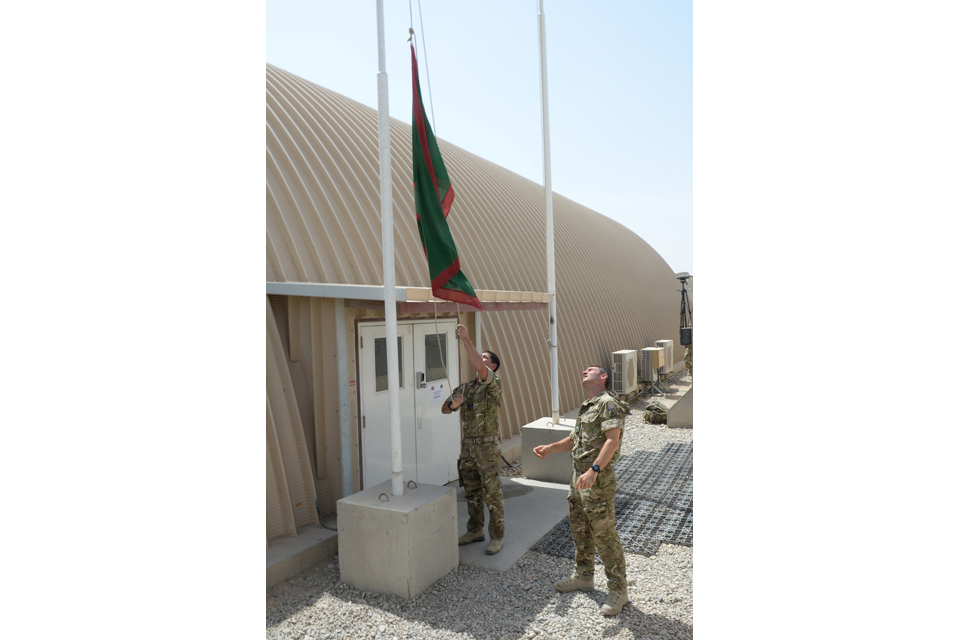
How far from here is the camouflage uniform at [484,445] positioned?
637 cm

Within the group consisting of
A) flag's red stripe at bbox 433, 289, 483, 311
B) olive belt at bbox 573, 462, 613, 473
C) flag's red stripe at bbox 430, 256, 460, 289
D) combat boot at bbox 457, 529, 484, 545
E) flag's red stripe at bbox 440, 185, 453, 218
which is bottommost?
combat boot at bbox 457, 529, 484, 545

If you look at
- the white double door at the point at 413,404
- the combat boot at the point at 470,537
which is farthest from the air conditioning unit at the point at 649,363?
the combat boot at the point at 470,537

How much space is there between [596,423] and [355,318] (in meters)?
3.60

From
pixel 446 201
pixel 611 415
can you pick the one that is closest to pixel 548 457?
pixel 611 415

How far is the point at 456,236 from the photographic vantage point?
12039 mm

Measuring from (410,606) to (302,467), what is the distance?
2.27m

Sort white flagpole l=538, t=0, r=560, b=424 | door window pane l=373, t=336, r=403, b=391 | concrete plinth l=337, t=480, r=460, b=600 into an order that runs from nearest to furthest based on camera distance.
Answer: concrete plinth l=337, t=480, r=460, b=600
door window pane l=373, t=336, r=403, b=391
white flagpole l=538, t=0, r=560, b=424

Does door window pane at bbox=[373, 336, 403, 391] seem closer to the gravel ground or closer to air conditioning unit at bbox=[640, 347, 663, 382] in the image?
the gravel ground

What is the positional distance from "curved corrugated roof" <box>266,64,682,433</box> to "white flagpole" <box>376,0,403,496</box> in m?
2.08

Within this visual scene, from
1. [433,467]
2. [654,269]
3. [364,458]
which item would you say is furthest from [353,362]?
[654,269]

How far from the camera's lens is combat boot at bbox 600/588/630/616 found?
5046 mm

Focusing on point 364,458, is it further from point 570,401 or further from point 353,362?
point 570,401

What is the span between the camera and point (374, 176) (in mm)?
9953

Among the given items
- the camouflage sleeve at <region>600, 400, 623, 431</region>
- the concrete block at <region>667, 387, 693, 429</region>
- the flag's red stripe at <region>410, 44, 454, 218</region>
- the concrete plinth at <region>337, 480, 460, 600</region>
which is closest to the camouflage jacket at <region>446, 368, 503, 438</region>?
the concrete plinth at <region>337, 480, 460, 600</region>
